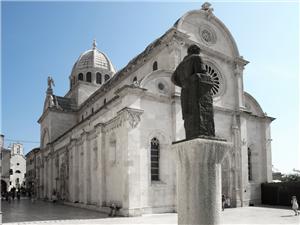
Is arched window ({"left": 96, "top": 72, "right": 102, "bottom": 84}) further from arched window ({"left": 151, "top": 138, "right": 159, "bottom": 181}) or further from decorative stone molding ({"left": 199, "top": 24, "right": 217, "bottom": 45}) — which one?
arched window ({"left": 151, "top": 138, "right": 159, "bottom": 181})

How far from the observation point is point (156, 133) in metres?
22.5

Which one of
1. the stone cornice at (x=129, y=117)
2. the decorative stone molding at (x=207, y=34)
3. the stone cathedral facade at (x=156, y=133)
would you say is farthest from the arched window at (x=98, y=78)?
the stone cornice at (x=129, y=117)

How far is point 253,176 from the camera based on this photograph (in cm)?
2948

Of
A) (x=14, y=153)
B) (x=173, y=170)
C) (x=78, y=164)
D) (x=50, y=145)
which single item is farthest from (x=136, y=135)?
(x=14, y=153)

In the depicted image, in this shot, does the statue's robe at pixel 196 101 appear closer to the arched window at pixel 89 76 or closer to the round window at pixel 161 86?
the round window at pixel 161 86

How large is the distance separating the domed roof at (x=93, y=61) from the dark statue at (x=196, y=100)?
39430mm

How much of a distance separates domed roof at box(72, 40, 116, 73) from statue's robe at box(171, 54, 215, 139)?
39436 mm

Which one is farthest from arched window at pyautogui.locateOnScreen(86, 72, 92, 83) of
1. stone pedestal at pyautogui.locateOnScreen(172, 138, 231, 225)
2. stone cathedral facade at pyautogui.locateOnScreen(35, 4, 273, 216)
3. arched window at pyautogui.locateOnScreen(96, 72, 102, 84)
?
stone pedestal at pyautogui.locateOnScreen(172, 138, 231, 225)

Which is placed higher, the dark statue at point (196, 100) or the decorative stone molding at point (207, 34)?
the decorative stone molding at point (207, 34)

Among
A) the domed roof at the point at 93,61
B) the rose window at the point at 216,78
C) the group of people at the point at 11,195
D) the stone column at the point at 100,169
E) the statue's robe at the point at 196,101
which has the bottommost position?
the group of people at the point at 11,195

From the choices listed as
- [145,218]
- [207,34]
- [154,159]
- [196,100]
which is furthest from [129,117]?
[196,100]

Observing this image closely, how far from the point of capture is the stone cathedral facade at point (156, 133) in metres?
21.4

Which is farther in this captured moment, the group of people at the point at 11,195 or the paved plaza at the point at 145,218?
the group of people at the point at 11,195

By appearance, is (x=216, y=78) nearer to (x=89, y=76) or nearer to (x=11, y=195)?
(x=89, y=76)
